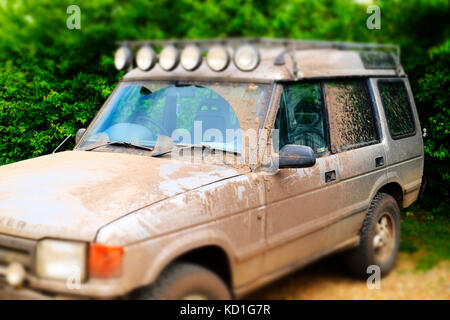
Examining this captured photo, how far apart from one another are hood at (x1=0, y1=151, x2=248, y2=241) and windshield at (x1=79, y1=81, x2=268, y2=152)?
0.95 feet

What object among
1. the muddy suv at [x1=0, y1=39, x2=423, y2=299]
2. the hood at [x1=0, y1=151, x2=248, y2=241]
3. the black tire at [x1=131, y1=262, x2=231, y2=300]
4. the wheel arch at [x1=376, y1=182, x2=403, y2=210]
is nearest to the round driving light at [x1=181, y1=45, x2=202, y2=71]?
the muddy suv at [x1=0, y1=39, x2=423, y2=299]

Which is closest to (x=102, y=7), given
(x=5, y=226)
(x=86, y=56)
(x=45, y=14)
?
(x=45, y=14)

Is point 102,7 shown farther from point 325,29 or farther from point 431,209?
point 431,209

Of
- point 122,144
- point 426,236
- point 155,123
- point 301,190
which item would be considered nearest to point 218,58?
point 155,123

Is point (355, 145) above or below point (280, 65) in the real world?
below

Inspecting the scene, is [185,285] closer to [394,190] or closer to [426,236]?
[394,190]

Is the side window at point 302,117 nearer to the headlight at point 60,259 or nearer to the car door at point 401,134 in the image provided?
the car door at point 401,134

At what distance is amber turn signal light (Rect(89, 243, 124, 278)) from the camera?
109 inches

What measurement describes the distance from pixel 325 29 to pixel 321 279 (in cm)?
1150

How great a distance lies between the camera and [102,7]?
15422 millimetres

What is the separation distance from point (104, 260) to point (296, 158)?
1.55 metres

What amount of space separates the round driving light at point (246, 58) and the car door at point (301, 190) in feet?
1.17

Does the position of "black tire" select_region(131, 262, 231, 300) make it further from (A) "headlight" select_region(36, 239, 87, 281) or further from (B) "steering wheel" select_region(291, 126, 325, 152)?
(B) "steering wheel" select_region(291, 126, 325, 152)

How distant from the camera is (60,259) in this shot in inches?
111
